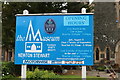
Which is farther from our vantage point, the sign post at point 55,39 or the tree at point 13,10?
the tree at point 13,10

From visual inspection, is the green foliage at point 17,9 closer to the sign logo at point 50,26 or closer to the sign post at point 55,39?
the sign post at point 55,39

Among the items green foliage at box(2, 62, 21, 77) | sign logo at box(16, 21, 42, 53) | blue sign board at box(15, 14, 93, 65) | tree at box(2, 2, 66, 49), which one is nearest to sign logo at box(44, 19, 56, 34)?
blue sign board at box(15, 14, 93, 65)

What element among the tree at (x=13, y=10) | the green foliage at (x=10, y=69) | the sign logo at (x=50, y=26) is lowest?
the green foliage at (x=10, y=69)

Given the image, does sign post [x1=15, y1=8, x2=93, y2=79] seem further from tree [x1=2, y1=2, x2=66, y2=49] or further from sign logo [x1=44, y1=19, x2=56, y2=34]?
tree [x1=2, y1=2, x2=66, y2=49]

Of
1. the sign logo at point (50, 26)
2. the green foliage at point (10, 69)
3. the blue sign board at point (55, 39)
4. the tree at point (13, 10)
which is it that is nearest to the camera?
the blue sign board at point (55, 39)

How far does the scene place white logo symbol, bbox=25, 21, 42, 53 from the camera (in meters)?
6.68

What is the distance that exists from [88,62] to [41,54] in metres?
1.56

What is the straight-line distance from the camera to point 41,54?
21.8 feet

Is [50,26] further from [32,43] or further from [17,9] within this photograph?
[17,9]

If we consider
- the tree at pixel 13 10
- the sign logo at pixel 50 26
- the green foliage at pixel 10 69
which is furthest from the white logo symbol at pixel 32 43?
the tree at pixel 13 10

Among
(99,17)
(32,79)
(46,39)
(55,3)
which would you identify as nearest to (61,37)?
(46,39)

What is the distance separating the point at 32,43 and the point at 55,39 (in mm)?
784

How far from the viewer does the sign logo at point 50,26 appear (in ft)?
21.7

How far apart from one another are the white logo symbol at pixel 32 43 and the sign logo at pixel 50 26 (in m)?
0.31
